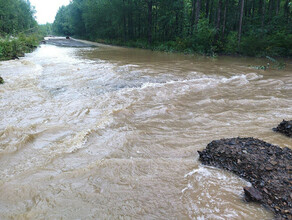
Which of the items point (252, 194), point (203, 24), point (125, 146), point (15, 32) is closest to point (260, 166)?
point (252, 194)

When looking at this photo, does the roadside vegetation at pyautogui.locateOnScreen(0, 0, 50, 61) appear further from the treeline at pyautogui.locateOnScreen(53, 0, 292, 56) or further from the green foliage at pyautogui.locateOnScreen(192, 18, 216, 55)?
the green foliage at pyautogui.locateOnScreen(192, 18, 216, 55)

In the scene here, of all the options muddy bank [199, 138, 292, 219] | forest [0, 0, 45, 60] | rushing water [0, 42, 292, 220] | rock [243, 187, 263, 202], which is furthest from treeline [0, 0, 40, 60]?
rock [243, 187, 263, 202]

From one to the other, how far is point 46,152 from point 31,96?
4.13m

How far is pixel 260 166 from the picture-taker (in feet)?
9.34

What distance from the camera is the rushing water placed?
8.46ft

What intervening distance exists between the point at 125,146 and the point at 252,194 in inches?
89.4

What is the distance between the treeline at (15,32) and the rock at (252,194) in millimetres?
18584

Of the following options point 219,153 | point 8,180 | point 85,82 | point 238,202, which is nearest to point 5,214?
point 8,180

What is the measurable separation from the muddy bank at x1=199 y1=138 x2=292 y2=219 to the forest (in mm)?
17937

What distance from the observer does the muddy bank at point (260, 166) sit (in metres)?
2.40

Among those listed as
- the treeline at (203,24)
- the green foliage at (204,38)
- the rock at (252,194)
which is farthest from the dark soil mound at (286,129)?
the green foliage at (204,38)

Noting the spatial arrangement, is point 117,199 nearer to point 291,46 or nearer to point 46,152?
point 46,152

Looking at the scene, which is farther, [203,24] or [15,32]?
[15,32]

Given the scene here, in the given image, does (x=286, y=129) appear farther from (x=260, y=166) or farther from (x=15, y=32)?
(x=15, y=32)
